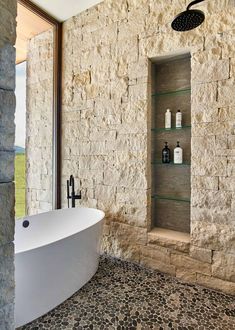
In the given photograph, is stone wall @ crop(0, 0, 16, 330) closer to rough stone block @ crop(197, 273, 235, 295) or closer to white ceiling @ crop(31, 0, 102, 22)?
rough stone block @ crop(197, 273, 235, 295)

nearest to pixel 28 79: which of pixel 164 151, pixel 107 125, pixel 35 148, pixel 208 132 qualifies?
pixel 35 148

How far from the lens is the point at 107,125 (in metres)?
2.45

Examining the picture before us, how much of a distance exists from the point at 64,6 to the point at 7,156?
2774 mm

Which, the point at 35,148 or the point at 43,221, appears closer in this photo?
the point at 43,221

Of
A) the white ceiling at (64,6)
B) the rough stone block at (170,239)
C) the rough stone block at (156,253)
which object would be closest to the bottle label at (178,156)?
the rough stone block at (170,239)

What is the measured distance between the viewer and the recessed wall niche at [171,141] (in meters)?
2.12

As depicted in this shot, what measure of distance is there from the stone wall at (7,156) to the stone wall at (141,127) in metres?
1.64

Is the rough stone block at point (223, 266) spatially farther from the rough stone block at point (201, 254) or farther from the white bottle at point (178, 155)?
the white bottle at point (178, 155)

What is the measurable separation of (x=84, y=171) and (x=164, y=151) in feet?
3.33

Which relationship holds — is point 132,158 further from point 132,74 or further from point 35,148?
point 35,148

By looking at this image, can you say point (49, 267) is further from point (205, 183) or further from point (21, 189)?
point (21, 189)

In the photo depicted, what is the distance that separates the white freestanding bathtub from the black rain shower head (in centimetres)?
175

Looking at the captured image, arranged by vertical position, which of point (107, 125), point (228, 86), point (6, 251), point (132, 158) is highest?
point (228, 86)

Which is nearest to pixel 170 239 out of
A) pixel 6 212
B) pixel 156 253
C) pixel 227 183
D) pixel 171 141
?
pixel 156 253
